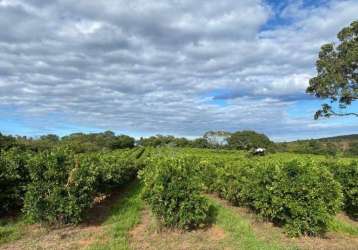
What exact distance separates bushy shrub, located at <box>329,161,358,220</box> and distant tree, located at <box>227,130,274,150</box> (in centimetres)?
5371

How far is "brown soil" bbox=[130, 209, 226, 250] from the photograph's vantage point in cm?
694

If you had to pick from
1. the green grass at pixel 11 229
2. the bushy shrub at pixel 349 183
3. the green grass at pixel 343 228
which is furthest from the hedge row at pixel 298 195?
the green grass at pixel 11 229

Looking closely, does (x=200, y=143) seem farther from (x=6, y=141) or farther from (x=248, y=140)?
(x=6, y=141)

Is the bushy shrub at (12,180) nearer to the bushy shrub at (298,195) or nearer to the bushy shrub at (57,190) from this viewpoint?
the bushy shrub at (57,190)

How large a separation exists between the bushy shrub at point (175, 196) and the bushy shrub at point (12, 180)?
3.19 meters

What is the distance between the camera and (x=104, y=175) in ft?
34.2

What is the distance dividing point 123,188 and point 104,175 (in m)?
7.45

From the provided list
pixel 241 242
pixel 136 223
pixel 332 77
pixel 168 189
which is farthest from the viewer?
pixel 332 77

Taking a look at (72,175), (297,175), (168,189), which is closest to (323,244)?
(297,175)

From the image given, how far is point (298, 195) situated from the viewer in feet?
26.4

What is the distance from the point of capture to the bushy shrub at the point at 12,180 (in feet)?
29.0

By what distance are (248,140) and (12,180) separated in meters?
65.6

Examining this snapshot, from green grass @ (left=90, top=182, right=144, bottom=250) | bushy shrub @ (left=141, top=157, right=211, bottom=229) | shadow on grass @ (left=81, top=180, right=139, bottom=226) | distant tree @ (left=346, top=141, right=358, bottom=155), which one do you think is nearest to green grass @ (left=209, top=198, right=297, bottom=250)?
bushy shrub @ (left=141, top=157, right=211, bottom=229)

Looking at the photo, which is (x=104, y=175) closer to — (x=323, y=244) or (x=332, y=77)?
(x=323, y=244)
